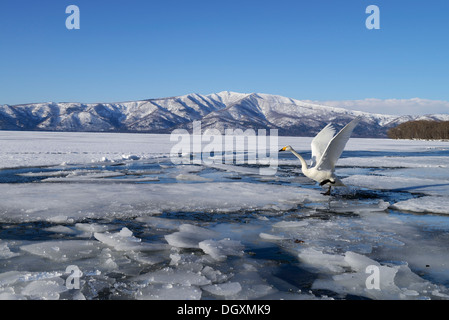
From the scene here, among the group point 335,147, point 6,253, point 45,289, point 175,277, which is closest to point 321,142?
point 335,147

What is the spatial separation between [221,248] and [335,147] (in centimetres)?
527

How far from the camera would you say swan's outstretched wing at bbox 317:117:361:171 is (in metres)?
9.04

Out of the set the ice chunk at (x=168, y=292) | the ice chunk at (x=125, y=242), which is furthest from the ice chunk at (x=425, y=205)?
the ice chunk at (x=168, y=292)

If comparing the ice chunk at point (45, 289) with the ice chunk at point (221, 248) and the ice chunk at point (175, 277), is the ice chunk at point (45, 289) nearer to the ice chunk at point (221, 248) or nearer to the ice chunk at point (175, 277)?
the ice chunk at point (175, 277)

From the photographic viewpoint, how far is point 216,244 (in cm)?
565

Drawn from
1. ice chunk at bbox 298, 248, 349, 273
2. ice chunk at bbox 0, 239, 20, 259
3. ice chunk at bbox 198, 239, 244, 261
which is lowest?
ice chunk at bbox 298, 248, 349, 273

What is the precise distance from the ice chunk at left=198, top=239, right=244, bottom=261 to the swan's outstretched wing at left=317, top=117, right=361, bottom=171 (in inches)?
176

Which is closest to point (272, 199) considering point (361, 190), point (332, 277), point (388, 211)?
point (388, 211)

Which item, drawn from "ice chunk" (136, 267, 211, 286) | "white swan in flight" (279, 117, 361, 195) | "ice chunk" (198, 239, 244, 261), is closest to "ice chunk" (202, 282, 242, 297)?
"ice chunk" (136, 267, 211, 286)

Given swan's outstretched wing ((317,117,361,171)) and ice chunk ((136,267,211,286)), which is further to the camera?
swan's outstretched wing ((317,117,361,171))

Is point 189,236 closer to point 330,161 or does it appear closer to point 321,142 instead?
point 330,161

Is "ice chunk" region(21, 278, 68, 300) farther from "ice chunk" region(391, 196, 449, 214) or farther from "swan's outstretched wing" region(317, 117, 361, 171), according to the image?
"ice chunk" region(391, 196, 449, 214)

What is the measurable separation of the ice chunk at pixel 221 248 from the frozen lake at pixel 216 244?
0.6 inches
